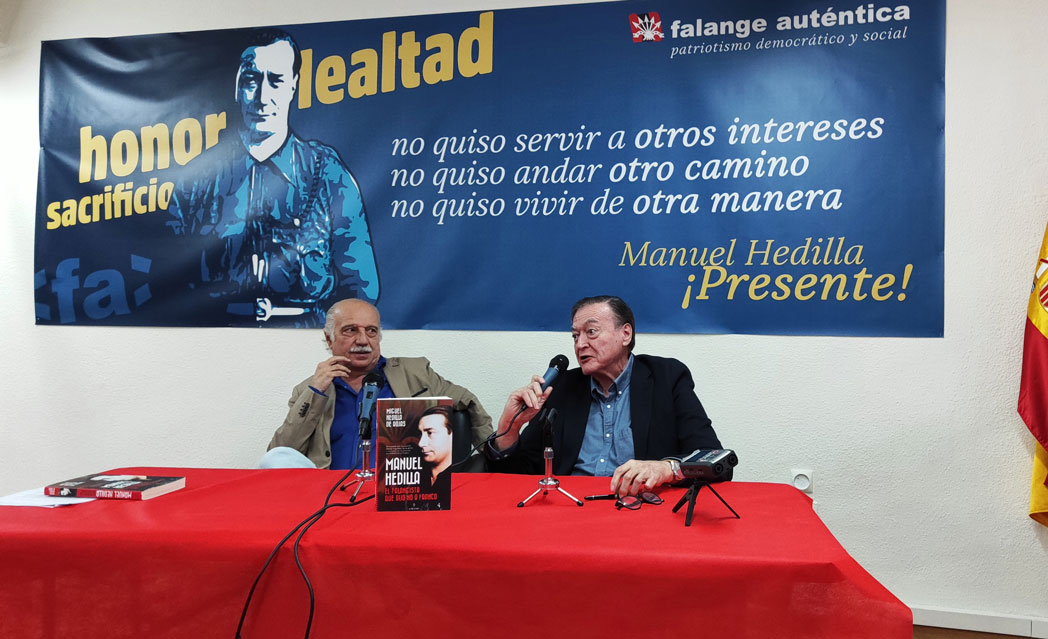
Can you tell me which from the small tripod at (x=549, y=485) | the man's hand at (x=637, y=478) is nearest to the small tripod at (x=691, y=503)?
the man's hand at (x=637, y=478)

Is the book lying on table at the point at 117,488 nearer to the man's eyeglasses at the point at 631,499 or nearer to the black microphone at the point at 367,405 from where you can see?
the black microphone at the point at 367,405

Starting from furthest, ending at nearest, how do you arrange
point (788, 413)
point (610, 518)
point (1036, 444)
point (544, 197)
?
point (544, 197) < point (788, 413) < point (1036, 444) < point (610, 518)

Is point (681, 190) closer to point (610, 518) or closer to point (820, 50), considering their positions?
point (820, 50)

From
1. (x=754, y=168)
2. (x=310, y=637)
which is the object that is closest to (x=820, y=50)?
(x=754, y=168)

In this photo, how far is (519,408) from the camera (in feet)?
6.20

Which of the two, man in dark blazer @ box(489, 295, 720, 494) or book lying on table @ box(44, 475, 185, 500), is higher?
man in dark blazer @ box(489, 295, 720, 494)

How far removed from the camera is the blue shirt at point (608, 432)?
2135 millimetres

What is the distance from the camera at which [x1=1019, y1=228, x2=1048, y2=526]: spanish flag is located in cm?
237

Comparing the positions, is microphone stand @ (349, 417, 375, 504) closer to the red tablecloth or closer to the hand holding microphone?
the red tablecloth

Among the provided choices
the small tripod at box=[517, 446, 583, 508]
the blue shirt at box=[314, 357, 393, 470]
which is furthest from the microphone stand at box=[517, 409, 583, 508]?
the blue shirt at box=[314, 357, 393, 470]

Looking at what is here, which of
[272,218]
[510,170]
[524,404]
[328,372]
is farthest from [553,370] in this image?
[272,218]

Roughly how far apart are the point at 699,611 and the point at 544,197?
2018 mm

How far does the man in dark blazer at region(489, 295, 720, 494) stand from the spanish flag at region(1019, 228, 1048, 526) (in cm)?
124

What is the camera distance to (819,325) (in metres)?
2.62
